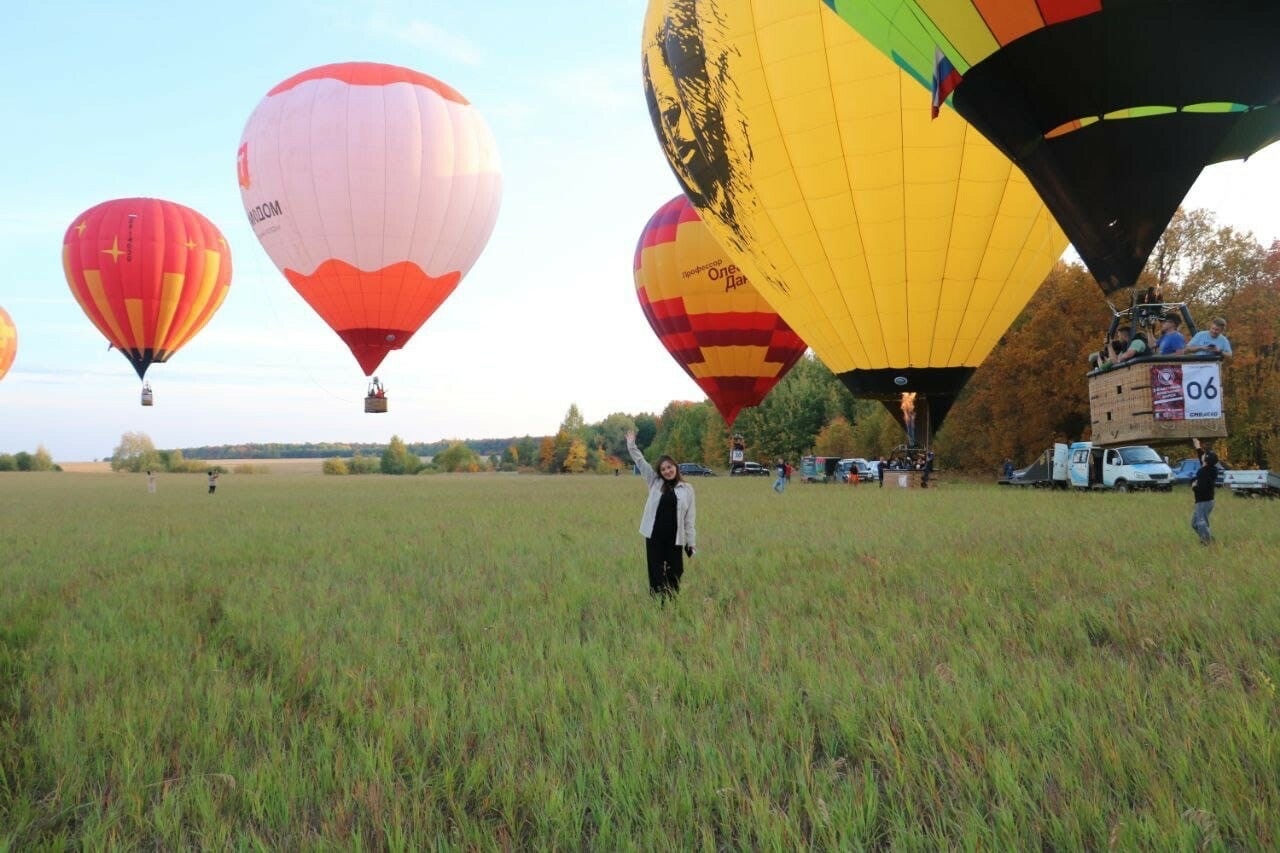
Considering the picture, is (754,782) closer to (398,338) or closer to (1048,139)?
(1048,139)

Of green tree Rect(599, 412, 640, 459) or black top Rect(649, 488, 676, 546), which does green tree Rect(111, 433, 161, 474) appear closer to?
green tree Rect(599, 412, 640, 459)

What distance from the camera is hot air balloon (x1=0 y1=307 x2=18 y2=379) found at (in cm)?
6038

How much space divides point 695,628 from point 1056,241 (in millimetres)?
12025

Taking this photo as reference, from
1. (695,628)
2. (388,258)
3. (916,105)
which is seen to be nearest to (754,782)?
(695,628)

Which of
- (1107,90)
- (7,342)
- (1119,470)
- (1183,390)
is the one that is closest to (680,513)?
(1183,390)

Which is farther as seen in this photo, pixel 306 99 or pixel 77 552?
pixel 306 99

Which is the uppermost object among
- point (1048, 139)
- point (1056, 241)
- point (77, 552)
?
point (1056, 241)

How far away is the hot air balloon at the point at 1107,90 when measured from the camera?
5.23m

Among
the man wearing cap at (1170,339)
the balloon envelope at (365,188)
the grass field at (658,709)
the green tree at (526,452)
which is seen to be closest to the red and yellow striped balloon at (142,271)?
the balloon envelope at (365,188)

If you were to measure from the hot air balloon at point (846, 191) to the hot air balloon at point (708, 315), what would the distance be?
1133 centimetres

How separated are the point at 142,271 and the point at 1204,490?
35.4 meters

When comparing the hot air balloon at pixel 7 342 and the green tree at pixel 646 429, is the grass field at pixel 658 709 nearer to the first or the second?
the hot air balloon at pixel 7 342

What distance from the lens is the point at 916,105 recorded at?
13.1 meters

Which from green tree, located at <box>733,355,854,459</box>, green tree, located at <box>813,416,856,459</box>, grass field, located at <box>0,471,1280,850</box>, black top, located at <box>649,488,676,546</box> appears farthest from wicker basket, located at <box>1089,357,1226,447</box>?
green tree, located at <box>733,355,854,459</box>
